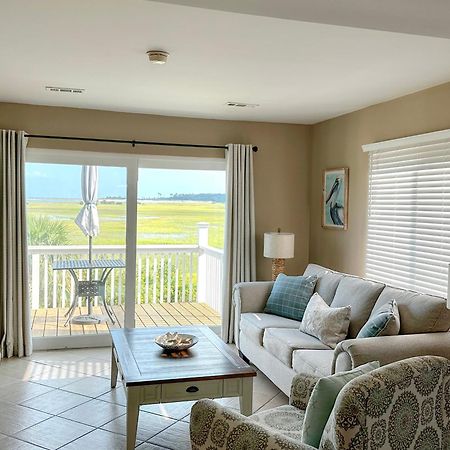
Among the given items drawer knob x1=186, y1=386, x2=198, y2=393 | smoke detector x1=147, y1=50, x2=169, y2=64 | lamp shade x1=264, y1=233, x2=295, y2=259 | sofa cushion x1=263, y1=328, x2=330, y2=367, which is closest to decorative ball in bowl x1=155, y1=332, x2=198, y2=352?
drawer knob x1=186, y1=386, x2=198, y2=393

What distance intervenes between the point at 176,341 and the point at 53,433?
986 mm

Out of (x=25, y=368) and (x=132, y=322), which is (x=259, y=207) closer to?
(x=132, y=322)

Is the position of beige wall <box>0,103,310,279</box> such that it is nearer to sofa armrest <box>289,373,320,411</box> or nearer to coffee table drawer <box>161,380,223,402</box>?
coffee table drawer <box>161,380,223,402</box>

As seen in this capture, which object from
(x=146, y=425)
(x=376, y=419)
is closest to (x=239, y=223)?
(x=146, y=425)

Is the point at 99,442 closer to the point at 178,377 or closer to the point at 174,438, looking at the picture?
the point at 174,438

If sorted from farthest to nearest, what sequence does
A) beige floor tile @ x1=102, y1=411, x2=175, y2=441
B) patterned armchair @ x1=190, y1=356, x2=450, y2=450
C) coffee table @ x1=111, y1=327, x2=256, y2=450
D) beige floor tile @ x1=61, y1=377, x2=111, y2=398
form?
beige floor tile @ x1=61, y1=377, x2=111, y2=398
beige floor tile @ x1=102, y1=411, x2=175, y2=441
coffee table @ x1=111, y1=327, x2=256, y2=450
patterned armchair @ x1=190, y1=356, x2=450, y2=450

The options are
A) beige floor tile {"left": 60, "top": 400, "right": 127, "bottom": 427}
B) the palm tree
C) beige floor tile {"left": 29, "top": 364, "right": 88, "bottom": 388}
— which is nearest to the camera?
beige floor tile {"left": 60, "top": 400, "right": 127, "bottom": 427}

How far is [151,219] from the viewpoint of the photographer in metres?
5.53

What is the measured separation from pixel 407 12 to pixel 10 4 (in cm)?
188

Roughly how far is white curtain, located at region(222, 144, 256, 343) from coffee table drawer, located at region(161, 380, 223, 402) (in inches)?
97.9

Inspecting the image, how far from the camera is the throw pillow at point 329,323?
3.68 m

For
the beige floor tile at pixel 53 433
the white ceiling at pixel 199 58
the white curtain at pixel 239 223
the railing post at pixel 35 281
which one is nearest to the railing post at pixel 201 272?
the white curtain at pixel 239 223

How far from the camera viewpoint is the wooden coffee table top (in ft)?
9.89

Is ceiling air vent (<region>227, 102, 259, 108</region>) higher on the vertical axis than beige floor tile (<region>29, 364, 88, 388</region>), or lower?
higher
